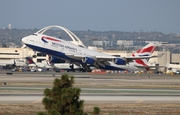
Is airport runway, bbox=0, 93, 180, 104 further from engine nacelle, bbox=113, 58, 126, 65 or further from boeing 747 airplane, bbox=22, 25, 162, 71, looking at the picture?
engine nacelle, bbox=113, 58, 126, 65

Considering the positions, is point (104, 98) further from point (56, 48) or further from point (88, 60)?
point (88, 60)

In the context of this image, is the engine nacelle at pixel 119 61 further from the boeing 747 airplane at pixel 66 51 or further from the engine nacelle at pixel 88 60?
the engine nacelle at pixel 88 60

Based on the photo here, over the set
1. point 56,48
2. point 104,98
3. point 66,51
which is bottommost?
point 104,98

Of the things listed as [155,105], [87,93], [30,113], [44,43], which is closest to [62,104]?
[30,113]

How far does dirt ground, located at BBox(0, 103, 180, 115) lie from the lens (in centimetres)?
3742

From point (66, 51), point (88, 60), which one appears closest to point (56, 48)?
point (66, 51)

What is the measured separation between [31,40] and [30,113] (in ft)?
194

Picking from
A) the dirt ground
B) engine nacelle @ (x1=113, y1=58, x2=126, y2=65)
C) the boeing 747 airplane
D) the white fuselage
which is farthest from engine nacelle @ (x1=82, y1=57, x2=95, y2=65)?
the dirt ground

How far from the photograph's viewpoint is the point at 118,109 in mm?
A: 39375

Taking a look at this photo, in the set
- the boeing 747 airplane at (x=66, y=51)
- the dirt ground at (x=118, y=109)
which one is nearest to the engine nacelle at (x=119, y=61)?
the boeing 747 airplane at (x=66, y=51)

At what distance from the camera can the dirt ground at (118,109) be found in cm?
3742

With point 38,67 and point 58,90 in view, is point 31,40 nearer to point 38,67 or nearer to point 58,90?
point 38,67

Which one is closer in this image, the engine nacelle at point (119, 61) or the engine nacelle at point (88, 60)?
the engine nacelle at point (88, 60)

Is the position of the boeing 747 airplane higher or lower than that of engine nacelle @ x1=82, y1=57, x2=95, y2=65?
higher
